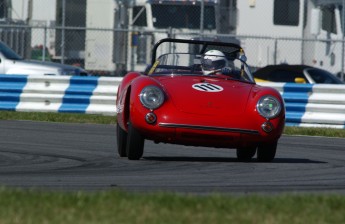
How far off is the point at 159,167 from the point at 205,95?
103 centimetres

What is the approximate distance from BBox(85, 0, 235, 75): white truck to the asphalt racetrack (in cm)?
1203

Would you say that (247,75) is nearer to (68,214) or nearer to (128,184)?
(128,184)

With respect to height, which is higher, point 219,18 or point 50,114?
point 219,18

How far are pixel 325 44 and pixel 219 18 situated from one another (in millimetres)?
2670

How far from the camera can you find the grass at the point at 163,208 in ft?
19.9

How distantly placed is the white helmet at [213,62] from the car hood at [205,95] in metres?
0.59

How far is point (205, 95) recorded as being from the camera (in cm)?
1050

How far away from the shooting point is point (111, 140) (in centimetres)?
1355

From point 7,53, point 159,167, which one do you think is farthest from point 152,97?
point 7,53

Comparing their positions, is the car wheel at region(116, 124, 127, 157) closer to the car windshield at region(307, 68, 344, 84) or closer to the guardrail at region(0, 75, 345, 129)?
the guardrail at region(0, 75, 345, 129)

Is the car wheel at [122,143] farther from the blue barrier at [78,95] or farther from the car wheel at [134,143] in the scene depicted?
the blue barrier at [78,95]

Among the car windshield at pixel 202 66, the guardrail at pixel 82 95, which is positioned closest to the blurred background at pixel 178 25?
the guardrail at pixel 82 95

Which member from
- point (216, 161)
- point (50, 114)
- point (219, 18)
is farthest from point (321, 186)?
point (219, 18)

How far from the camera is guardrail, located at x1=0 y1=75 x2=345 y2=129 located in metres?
18.0
